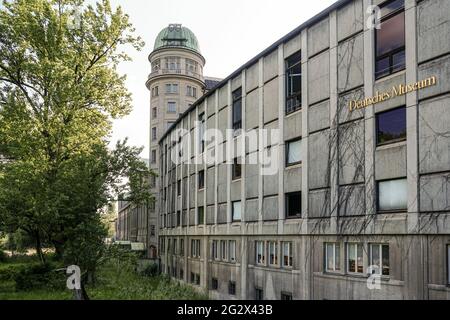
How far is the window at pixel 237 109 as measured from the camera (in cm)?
2814

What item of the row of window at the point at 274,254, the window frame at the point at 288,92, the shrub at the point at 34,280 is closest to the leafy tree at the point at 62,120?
the shrub at the point at 34,280

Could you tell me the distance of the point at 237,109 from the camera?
93.8 feet

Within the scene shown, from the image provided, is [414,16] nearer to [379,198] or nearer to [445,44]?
[445,44]

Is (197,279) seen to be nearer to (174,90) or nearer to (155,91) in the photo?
(174,90)

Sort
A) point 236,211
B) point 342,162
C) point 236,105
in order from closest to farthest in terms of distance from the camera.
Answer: point 342,162 < point 236,211 < point 236,105

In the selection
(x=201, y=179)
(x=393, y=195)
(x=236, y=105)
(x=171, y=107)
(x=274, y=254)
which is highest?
(x=171, y=107)

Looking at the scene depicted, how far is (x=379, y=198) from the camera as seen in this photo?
17.0 metres

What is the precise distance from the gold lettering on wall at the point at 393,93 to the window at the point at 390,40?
775 millimetres

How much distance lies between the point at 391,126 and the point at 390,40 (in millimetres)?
3266

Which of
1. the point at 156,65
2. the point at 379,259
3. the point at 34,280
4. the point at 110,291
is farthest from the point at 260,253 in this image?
the point at 156,65

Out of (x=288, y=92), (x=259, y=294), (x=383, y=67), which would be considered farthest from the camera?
(x=259, y=294)

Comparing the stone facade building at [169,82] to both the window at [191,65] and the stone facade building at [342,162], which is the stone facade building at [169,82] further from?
the stone facade building at [342,162]
